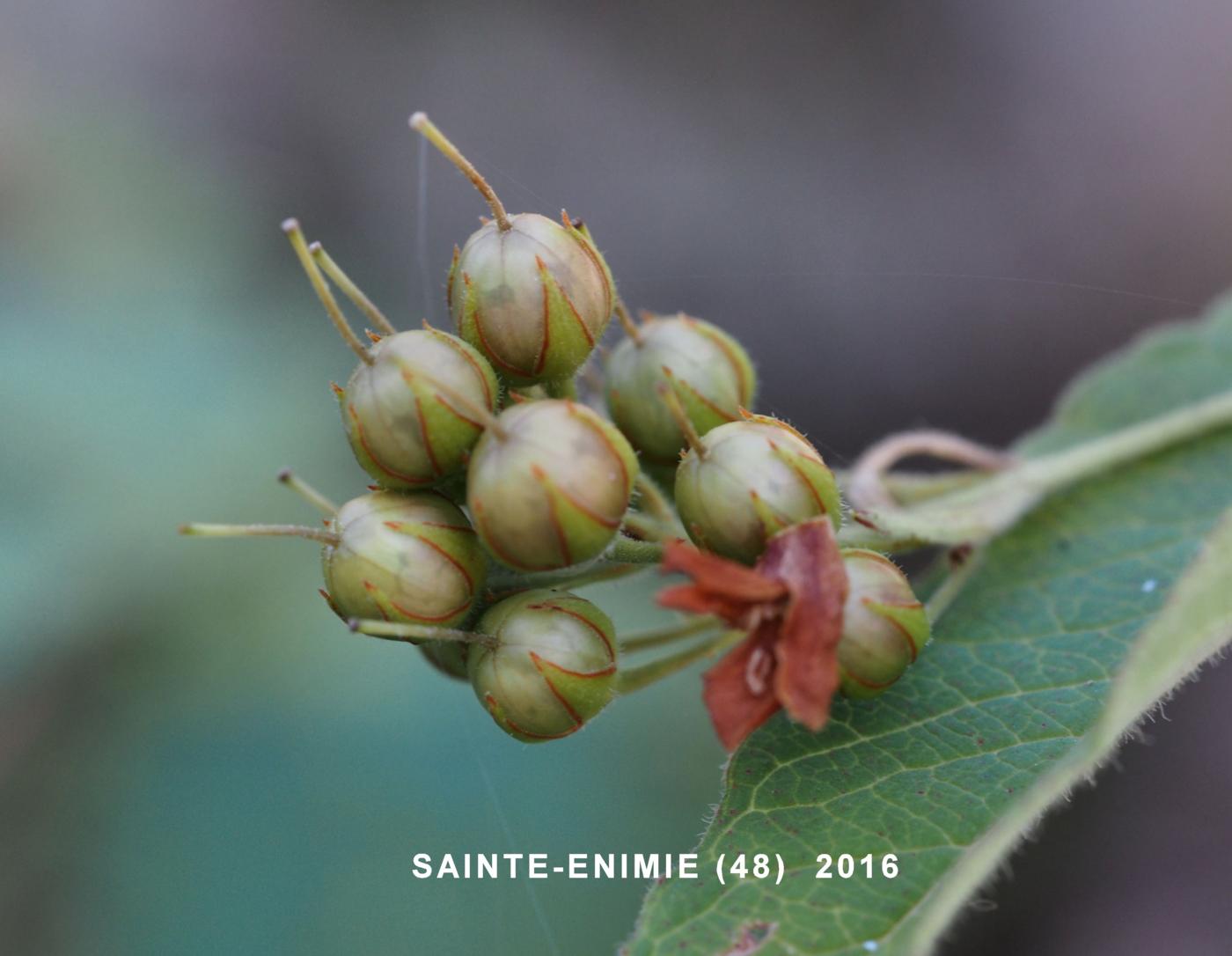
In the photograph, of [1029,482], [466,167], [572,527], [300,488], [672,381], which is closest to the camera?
[572,527]

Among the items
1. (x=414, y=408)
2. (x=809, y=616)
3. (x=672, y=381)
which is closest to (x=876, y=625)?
(x=809, y=616)

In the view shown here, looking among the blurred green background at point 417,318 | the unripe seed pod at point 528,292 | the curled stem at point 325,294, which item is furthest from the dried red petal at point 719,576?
the blurred green background at point 417,318

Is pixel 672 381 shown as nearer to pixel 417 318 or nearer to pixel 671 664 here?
pixel 671 664

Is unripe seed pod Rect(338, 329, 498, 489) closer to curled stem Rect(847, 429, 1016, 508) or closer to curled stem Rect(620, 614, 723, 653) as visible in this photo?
curled stem Rect(620, 614, 723, 653)

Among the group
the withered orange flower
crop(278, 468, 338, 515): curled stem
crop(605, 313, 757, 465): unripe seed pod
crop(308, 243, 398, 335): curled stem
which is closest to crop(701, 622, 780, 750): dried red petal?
the withered orange flower

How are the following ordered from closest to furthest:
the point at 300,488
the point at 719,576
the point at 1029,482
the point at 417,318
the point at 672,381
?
the point at 719,576, the point at 300,488, the point at 672,381, the point at 1029,482, the point at 417,318

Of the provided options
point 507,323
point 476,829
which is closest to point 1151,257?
point 476,829

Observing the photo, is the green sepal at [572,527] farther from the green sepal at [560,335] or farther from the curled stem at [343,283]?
the curled stem at [343,283]
